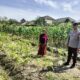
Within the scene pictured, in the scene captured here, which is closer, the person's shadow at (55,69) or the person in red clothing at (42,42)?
the person's shadow at (55,69)

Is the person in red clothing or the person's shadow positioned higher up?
the person in red clothing

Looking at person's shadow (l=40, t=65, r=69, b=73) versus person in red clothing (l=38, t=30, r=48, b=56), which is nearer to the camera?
person's shadow (l=40, t=65, r=69, b=73)

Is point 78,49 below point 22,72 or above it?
above

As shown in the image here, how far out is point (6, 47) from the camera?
15.4 m

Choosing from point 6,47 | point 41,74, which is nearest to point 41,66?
point 41,74

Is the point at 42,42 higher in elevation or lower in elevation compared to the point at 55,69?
higher

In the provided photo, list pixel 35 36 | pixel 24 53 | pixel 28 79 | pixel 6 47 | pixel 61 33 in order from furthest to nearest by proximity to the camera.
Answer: pixel 35 36, pixel 61 33, pixel 6 47, pixel 24 53, pixel 28 79

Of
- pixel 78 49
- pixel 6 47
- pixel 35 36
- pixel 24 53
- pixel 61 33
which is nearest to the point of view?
pixel 78 49

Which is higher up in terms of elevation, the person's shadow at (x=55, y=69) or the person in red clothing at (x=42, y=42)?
the person in red clothing at (x=42, y=42)

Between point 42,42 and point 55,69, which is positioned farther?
point 42,42

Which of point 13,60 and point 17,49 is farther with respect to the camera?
point 17,49

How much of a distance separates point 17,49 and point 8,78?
5125 mm

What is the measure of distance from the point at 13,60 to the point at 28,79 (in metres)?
2.92

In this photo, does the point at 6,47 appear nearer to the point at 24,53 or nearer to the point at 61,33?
the point at 24,53
